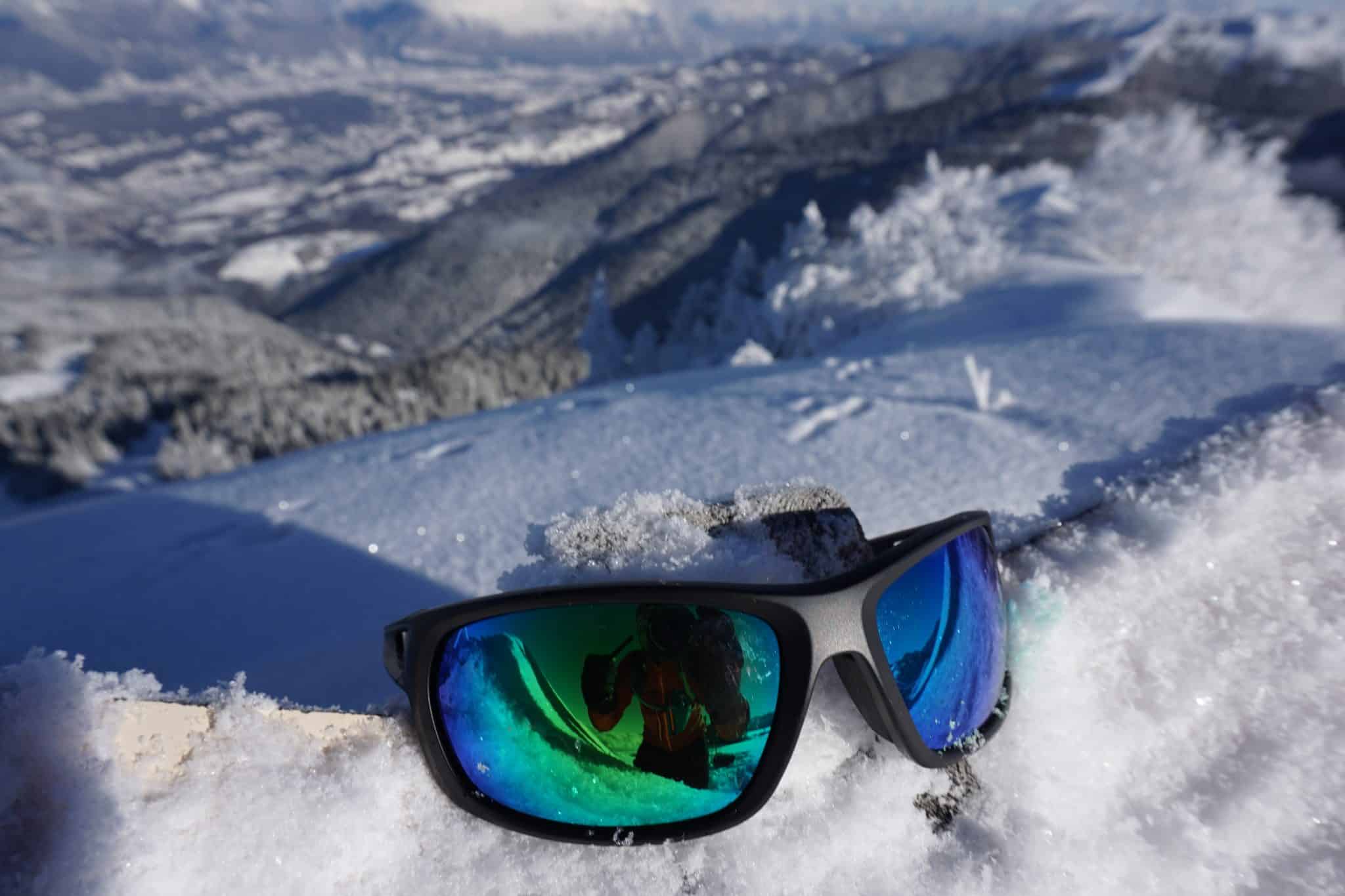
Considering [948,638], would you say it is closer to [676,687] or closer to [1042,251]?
[676,687]

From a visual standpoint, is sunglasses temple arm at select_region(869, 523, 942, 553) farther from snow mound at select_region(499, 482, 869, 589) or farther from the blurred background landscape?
the blurred background landscape

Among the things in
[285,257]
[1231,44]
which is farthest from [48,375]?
[1231,44]

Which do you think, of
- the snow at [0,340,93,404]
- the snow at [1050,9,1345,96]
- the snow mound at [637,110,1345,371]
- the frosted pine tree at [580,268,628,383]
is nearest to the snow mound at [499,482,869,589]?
the snow mound at [637,110,1345,371]

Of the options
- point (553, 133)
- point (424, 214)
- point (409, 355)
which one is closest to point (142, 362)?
point (409, 355)

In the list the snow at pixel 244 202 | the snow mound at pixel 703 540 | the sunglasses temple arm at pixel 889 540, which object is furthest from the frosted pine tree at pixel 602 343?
the snow at pixel 244 202

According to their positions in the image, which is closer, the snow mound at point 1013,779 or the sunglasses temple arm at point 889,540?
the snow mound at point 1013,779

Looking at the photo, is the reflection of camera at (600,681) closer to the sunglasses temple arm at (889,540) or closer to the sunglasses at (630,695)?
the sunglasses at (630,695)
